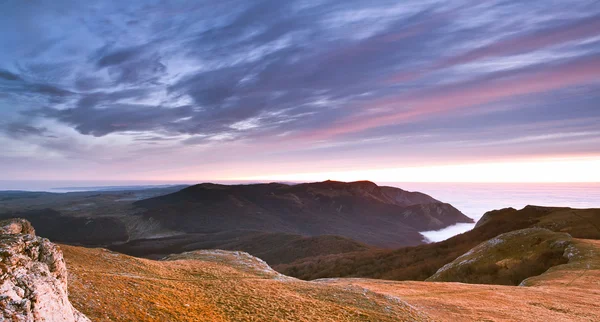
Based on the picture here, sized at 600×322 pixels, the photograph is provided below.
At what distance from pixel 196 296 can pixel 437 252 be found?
106025mm

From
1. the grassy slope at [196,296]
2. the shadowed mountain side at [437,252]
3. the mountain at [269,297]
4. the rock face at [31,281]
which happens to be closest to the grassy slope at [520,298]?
the mountain at [269,297]

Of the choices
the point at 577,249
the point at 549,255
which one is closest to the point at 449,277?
the point at 549,255

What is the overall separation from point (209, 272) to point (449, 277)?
5635 centimetres

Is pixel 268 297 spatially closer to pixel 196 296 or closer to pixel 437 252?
pixel 196 296

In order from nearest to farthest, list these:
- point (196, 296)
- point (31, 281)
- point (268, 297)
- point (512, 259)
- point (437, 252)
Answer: point (31, 281) < point (196, 296) < point (268, 297) < point (512, 259) < point (437, 252)

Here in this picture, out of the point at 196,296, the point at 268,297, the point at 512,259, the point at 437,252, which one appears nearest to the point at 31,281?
the point at 196,296

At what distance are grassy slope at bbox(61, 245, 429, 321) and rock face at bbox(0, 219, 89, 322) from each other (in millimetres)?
3104

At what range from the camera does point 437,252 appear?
106562 millimetres

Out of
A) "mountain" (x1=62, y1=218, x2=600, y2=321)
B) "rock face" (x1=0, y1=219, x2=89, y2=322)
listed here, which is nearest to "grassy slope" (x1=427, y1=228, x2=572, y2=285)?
"mountain" (x1=62, y1=218, x2=600, y2=321)

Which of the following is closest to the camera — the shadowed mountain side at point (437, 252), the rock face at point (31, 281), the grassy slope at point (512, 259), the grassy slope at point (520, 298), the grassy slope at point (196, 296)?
the rock face at point (31, 281)

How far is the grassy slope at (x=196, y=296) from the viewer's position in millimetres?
16938

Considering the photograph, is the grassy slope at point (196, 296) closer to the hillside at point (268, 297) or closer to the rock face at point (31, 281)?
the hillside at point (268, 297)

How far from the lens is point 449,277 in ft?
212

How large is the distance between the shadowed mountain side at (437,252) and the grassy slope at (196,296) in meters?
64.1
